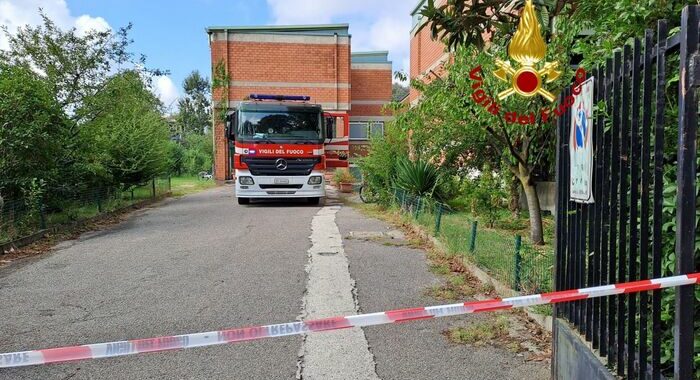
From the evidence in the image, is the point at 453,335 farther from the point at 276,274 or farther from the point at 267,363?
the point at 276,274

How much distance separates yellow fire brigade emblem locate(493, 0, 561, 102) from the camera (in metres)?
4.26

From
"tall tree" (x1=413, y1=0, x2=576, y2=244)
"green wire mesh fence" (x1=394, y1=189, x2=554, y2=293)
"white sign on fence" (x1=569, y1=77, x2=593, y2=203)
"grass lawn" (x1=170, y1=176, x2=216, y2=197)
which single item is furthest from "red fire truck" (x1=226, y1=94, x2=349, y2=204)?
"white sign on fence" (x1=569, y1=77, x2=593, y2=203)

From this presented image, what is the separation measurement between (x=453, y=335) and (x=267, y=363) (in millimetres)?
1641

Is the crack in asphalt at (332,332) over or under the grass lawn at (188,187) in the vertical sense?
under

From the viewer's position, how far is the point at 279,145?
14820 mm

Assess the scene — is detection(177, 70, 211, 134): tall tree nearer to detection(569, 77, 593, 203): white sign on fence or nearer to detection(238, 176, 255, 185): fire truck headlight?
detection(238, 176, 255, 185): fire truck headlight

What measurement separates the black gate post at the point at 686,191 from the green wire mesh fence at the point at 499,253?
7.53 ft

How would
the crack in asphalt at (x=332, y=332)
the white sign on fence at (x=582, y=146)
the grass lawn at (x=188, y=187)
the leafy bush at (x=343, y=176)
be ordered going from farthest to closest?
the grass lawn at (x=188, y=187) → the leafy bush at (x=343, y=176) → the crack in asphalt at (x=332, y=332) → the white sign on fence at (x=582, y=146)

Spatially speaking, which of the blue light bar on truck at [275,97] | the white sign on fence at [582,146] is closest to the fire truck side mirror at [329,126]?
the blue light bar on truck at [275,97]

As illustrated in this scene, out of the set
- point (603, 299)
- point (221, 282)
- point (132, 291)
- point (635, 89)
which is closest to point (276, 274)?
point (221, 282)

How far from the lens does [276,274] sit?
6.64 m

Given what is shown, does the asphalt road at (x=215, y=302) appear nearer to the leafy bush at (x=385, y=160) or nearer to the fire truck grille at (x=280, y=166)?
the leafy bush at (x=385, y=160)

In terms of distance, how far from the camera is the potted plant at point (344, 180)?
69.9ft

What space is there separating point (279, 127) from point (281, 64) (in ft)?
55.3
